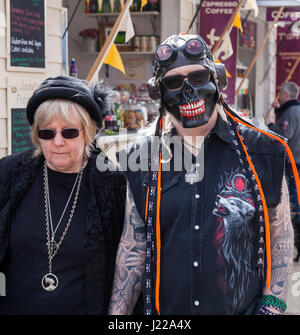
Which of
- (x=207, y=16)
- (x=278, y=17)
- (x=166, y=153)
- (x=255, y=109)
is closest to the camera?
(x=166, y=153)

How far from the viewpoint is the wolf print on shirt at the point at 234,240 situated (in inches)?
77.5

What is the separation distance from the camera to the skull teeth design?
2.07 meters

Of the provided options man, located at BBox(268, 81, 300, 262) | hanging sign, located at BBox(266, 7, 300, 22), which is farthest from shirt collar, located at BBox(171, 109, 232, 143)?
hanging sign, located at BBox(266, 7, 300, 22)

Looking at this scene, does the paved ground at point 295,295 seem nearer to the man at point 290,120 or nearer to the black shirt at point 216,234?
the man at point 290,120

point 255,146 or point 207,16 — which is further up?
point 207,16

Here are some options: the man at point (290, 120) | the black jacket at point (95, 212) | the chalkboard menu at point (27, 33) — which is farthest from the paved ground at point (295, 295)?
the chalkboard menu at point (27, 33)

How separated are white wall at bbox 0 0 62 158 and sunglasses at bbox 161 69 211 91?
262 cm

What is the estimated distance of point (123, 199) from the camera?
7.64 feet

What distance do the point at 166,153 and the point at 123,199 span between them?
1.12 feet

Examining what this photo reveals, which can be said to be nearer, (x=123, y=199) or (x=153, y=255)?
(x=153, y=255)

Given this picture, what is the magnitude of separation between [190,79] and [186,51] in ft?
0.37

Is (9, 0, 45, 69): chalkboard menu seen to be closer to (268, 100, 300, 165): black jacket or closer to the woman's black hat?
the woman's black hat
